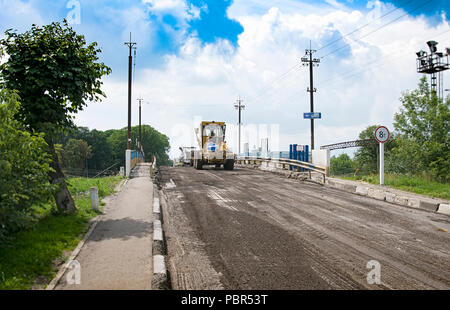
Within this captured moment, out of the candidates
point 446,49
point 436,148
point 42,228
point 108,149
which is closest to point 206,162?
point 436,148

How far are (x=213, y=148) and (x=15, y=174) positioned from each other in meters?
19.7

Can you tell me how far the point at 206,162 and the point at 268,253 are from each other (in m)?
20.4

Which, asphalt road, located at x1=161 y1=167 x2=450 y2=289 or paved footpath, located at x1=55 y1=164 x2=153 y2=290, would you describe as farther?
asphalt road, located at x1=161 y1=167 x2=450 y2=289

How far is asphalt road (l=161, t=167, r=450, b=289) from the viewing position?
16.1ft

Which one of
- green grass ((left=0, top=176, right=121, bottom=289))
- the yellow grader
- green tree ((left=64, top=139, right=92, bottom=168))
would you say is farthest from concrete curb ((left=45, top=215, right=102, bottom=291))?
green tree ((left=64, top=139, right=92, bottom=168))

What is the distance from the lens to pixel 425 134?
78.6 feet

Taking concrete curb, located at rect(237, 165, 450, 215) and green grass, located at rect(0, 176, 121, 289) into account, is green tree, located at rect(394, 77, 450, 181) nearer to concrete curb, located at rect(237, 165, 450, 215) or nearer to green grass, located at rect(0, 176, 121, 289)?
concrete curb, located at rect(237, 165, 450, 215)

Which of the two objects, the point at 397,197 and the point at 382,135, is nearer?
the point at 397,197

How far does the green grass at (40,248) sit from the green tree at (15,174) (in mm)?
353

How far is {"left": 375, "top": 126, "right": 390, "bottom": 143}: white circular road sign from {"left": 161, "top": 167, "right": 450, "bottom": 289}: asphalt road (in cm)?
424

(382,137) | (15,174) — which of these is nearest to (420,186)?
(382,137)

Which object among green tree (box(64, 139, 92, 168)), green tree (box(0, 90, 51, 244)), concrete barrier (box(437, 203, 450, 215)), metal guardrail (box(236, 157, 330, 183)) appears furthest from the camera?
green tree (box(64, 139, 92, 168))

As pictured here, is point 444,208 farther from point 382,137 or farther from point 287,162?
point 287,162
